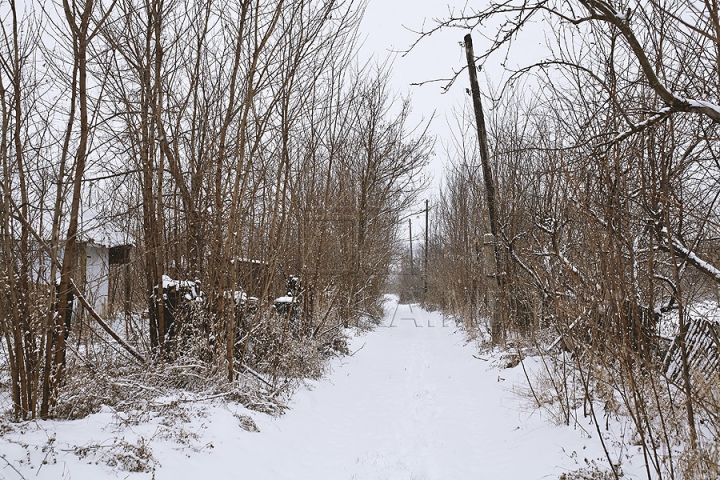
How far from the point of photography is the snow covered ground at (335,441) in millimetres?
2900

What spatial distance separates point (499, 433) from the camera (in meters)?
4.77

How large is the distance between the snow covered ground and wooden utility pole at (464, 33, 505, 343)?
232cm

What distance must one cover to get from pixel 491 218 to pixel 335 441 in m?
5.69

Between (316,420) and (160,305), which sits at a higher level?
(160,305)

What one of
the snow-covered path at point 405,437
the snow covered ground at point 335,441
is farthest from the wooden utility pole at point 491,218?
the snow covered ground at point 335,441

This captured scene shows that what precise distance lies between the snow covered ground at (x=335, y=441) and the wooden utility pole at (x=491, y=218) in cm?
232

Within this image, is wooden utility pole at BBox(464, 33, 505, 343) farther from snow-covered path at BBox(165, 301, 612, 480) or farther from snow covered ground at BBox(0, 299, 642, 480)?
snow covered ground at BBox(0, 299, 642, 480)

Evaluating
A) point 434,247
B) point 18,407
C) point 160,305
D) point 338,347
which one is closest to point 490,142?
point 338,347

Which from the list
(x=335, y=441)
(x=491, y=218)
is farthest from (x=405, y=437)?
(x=491, y=218)

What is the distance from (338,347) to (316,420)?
3.91 m

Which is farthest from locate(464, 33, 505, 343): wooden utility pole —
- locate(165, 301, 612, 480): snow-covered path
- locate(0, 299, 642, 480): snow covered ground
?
locate(0, 299, 642, 480): snow covered ground

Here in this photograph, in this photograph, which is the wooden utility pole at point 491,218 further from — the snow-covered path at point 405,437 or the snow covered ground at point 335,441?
the snow covered ground at point 335,441

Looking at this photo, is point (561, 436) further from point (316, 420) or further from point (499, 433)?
point (316, 420)

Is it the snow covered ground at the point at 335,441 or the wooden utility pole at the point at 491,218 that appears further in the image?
the wooden utility pole at the point at 491,218
